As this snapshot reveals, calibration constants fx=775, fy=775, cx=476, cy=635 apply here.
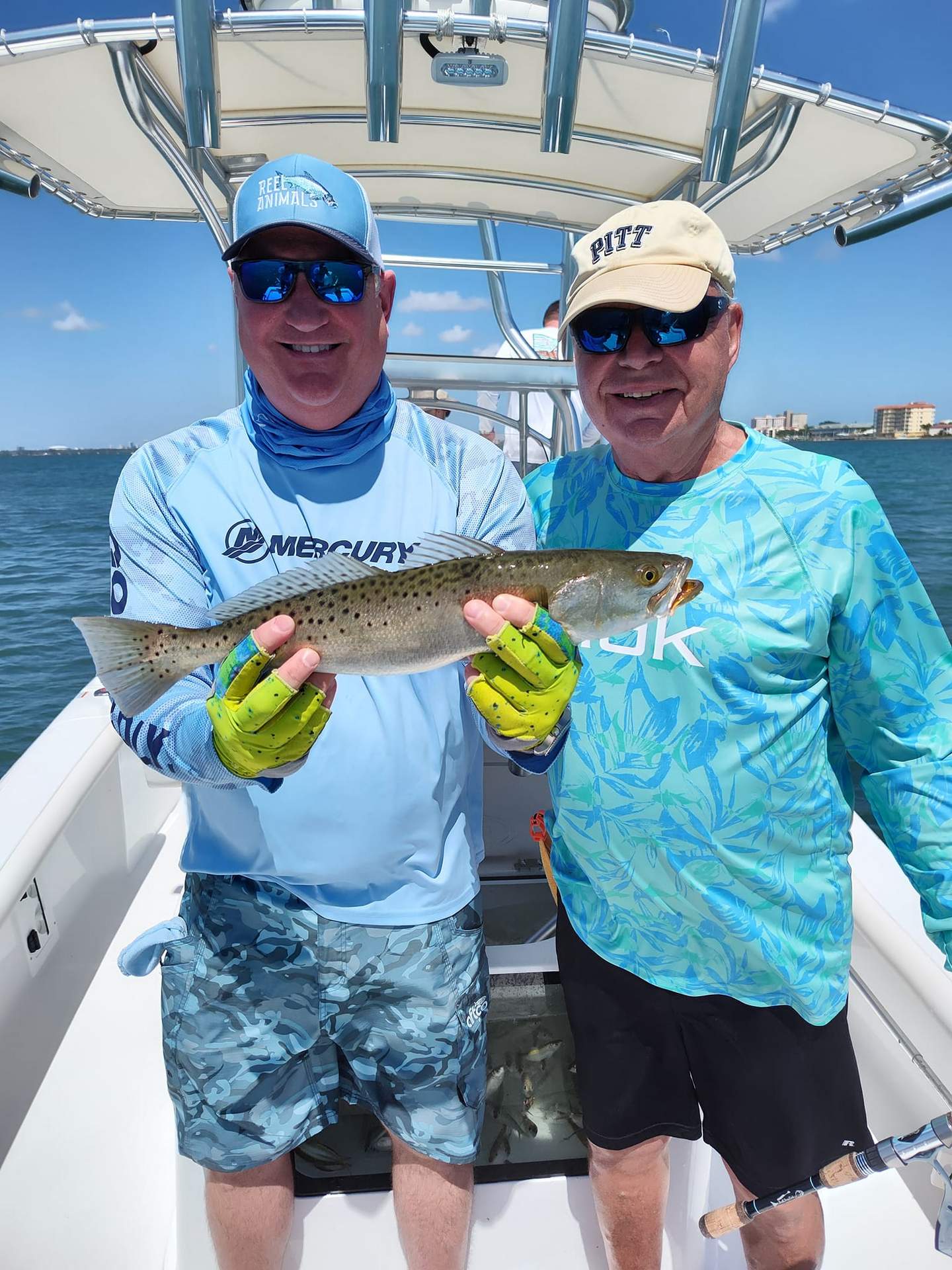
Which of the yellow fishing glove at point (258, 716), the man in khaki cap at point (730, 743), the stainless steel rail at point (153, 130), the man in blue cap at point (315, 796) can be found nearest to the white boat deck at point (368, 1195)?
the man in blue cap at point (315, 796)

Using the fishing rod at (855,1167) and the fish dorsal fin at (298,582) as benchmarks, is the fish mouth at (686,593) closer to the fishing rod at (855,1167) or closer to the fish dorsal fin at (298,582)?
the fish dorsal fin at (298,582)

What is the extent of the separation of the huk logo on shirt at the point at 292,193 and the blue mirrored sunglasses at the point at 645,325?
0.89m

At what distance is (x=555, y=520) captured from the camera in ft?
9.69

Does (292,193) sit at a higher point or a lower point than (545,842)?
higher

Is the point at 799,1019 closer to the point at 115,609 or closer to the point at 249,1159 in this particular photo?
the point at 249,1159

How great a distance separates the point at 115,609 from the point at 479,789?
4.58ft

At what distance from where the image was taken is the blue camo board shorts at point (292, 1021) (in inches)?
101

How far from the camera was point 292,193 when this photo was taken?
2.40m

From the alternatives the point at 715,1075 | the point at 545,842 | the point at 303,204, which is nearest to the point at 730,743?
the point at 545,842

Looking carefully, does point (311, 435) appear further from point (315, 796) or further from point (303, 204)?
point (315, 796)

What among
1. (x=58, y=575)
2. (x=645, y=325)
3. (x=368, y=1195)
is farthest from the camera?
(x=58, y=575)

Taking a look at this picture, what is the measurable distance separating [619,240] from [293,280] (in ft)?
3.53

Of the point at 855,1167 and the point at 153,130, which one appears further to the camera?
the point at 153,130

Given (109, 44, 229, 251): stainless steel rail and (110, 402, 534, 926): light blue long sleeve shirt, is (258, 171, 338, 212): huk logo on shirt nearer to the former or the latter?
(110, 402, 534, 926): light blue long sleeve shirt
